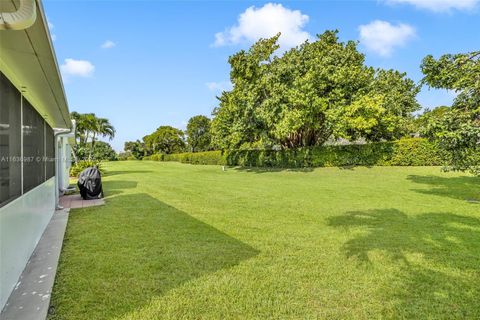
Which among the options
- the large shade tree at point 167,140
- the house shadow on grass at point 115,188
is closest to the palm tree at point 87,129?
the house shadow on grass at point 115,188

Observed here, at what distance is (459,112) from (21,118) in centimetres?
1031

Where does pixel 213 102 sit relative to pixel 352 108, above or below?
above

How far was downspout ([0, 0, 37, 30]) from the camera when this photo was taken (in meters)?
1.84

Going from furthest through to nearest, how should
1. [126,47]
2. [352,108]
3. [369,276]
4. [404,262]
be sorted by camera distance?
[352,108], [126,47], [404,262], [369,276]

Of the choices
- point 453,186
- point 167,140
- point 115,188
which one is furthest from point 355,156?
point 167,140

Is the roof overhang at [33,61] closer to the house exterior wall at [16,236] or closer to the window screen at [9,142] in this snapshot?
the window screen at [9,142]

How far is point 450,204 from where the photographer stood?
27.8ft

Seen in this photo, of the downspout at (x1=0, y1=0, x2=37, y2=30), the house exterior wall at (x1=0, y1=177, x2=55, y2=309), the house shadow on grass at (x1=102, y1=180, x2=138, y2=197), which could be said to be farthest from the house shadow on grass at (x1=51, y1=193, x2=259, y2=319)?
the house shadow on grass at (x1=102, y1=180, x2=138, y2=197)

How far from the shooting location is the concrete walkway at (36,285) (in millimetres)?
2752

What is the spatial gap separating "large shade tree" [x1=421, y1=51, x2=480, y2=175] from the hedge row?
7.60 m

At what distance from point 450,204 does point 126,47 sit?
45.5 ft

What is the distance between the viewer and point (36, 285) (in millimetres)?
3316

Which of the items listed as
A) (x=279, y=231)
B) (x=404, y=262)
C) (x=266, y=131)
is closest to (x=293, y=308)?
(x=404, y=262)

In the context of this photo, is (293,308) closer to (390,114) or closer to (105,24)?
(105,24)
